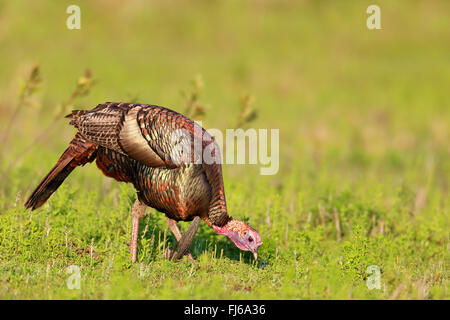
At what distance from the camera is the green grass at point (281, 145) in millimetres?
5621

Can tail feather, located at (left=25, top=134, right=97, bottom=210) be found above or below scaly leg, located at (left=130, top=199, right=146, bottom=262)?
above

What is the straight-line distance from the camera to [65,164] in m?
6.00

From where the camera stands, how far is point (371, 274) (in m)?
5.75

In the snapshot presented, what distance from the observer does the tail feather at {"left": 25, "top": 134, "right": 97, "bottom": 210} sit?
601cm

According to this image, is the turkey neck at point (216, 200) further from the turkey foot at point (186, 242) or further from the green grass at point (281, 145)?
the green grass at point (281, 145)

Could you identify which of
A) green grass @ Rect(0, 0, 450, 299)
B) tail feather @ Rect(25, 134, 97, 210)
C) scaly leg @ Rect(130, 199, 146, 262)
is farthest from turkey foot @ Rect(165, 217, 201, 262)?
tail feather @ Rect(25, 134, 97, 210)

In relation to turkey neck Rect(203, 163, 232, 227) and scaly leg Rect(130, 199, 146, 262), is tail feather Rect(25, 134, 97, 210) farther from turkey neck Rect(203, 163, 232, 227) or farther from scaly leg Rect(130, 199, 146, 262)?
turkey neck Rect(203, 163, 232, 227)

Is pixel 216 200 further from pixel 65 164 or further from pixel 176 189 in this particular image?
pixel 65 164

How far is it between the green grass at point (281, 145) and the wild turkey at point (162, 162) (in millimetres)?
401

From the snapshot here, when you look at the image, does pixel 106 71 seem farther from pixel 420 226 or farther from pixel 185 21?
pixel 420 226

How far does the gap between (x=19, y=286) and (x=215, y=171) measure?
1944mm

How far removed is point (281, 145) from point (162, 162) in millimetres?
7568

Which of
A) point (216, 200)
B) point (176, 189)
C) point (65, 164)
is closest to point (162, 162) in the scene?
point (176, 189)

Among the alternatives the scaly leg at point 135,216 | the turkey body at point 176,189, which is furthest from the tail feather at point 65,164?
the scaly leg at point 135,216
